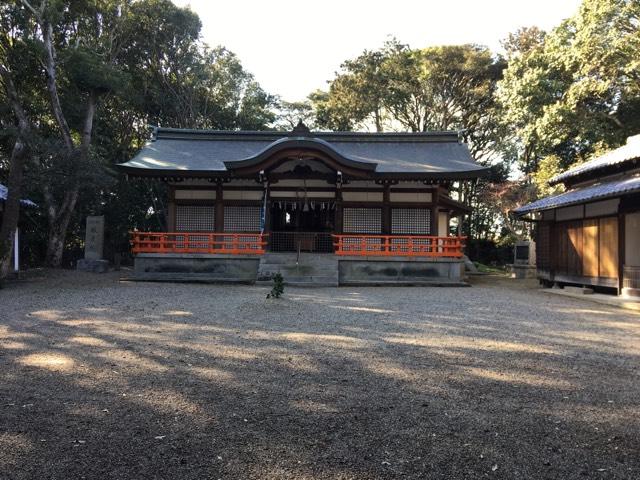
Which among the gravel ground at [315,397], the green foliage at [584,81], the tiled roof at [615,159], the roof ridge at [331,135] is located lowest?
the gravel ground at [315,397]

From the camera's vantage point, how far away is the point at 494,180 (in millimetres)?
29844

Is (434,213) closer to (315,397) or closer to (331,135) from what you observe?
(331,135)

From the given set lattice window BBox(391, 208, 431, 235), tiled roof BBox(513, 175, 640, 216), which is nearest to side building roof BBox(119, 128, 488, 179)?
lattice window BBox(391, 208, 431, 235)

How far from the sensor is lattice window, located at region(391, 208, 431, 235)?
53.4 ft

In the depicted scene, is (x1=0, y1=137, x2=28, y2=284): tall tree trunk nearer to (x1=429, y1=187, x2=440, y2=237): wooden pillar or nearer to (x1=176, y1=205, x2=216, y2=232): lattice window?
(x1=176, y1=205, x2=216, y2=232): lattice window

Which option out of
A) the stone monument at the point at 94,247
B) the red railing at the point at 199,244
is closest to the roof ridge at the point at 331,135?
the stone monument at the point at 94,247

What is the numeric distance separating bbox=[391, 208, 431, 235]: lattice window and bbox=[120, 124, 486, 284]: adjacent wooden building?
0.04 meters

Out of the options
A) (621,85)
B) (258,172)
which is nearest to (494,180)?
(621,85)

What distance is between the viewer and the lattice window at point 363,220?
1631cm

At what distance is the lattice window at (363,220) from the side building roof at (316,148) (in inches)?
64.4

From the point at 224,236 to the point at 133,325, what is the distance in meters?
8.74

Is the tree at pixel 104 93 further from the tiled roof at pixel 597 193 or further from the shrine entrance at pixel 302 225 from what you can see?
the tiled roof at pixel 597 193

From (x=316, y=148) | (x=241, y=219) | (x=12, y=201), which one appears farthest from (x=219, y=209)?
(x=12, y=201)

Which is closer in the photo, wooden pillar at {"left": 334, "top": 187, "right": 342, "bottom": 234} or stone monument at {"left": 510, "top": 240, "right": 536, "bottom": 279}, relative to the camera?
wooden pillar at {"left": 334, "top": 187, "right": 342, "bottom": 234}
